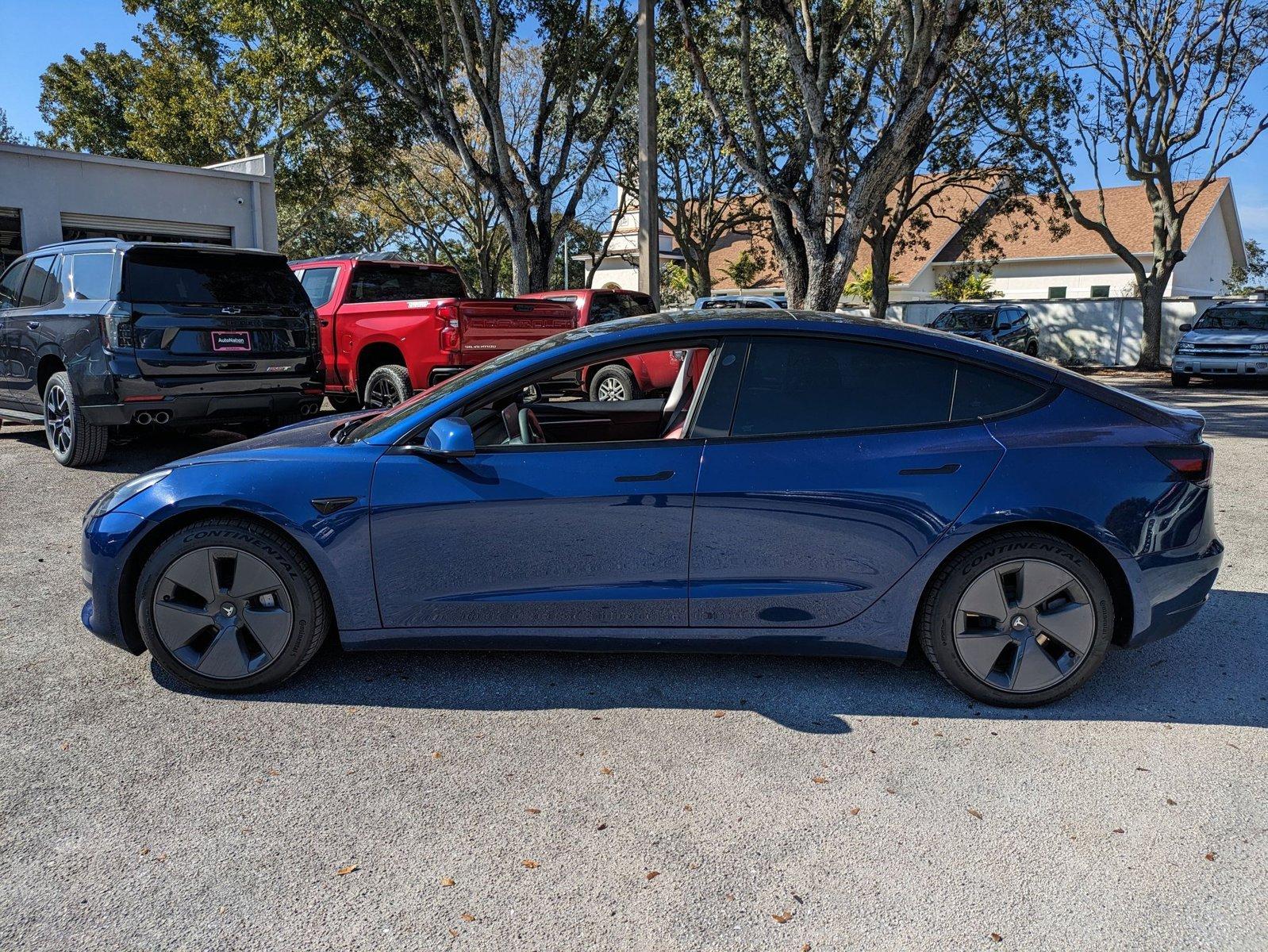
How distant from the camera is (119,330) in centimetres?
744

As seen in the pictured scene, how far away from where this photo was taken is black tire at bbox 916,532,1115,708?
3.50 meters

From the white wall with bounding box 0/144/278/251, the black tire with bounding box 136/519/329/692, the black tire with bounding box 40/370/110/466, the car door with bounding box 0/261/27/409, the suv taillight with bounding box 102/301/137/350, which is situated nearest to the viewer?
the black tire with bounding box 136/519/329/692

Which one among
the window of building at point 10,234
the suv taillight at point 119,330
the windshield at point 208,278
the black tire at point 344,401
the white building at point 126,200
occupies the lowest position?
the black tire at point 344,401

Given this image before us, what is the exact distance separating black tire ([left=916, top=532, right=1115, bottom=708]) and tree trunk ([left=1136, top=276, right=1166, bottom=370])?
22845 millimetres

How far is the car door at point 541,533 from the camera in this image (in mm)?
3494

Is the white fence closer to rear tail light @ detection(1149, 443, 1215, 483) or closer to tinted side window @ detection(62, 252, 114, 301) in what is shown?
tinted side window @ detection(62, 252, 114, 301)

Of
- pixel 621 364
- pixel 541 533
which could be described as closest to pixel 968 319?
pixel 621 364

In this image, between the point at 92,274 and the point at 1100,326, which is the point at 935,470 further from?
the point at 1100,326

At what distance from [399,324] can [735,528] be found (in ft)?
24.4

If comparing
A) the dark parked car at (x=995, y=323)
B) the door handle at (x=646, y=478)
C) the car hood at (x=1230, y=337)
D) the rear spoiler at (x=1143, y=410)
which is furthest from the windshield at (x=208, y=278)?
the car hood at (x=1230, y=337)

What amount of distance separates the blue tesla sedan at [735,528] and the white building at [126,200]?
14.3 meters

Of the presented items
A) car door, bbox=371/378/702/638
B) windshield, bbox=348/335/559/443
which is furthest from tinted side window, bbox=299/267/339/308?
car door, bbox=371/378/702/638

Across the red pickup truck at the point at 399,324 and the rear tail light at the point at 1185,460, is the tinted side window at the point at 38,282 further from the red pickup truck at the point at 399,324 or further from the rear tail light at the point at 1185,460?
the rear tail light at the point at 1185,460

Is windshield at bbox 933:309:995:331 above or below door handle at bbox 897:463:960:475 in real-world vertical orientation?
above
